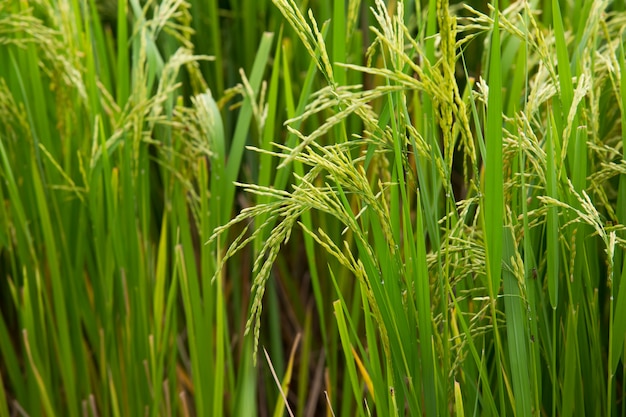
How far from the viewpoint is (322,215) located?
1319mm

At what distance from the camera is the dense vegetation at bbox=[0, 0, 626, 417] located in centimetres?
77

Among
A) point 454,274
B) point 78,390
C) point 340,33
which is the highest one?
point 340,33

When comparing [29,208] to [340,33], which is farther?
[29,208]

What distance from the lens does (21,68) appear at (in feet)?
4.18

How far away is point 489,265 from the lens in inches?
28.5

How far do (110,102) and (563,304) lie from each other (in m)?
0.76

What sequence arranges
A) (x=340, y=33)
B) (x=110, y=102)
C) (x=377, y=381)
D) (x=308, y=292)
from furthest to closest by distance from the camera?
(x=308, y=292)
(x=110, y=102)
(x=340, y=33)
(x=377, y=381)

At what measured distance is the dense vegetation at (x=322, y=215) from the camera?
0.77 metres

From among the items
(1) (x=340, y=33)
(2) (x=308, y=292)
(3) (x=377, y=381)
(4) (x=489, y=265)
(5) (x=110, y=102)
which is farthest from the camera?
(2) (x=308, y=292)

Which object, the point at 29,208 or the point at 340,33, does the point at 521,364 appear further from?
the point at 29,208

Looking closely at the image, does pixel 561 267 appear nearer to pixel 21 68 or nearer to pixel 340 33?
pixel 340 33

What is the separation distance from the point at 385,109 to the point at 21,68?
718mm

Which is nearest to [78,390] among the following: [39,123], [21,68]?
[39,123]

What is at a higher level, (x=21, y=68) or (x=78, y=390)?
(x=21, y=68)
